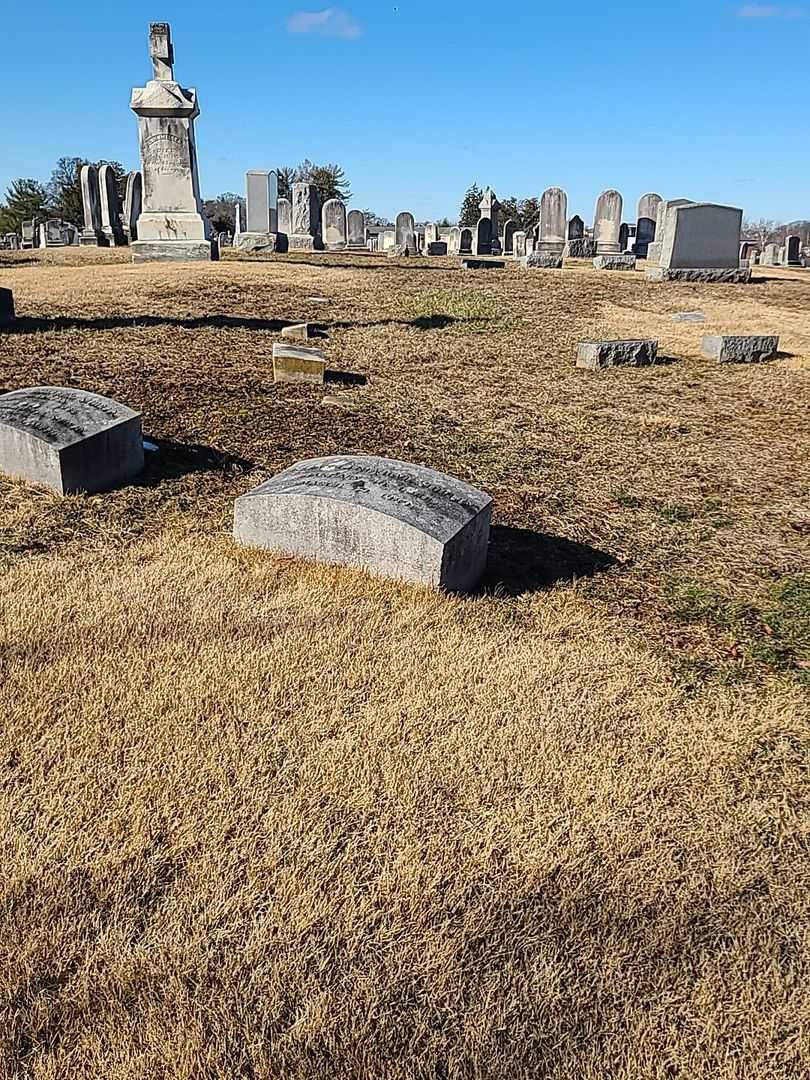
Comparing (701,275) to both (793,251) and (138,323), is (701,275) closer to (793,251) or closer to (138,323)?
(138,323)

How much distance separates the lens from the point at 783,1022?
1743 millimetres

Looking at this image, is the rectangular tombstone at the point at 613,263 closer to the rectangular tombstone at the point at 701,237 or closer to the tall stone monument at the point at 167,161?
the rectangular tombstone at the point at 701,237

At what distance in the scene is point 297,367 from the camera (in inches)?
298

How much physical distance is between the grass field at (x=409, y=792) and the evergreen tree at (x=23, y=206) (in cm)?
4476

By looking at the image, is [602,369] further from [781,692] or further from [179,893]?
[179,893]

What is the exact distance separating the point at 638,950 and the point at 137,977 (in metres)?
1.19

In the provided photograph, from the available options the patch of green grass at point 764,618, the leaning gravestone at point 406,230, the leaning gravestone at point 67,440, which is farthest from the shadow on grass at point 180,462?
the leaning gravestone at point 406,230

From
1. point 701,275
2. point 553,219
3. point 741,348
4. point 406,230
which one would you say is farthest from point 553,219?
point 741,348

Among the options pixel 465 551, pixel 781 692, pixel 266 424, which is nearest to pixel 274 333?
pixel 266 424

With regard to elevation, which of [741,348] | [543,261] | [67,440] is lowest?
[67,440]

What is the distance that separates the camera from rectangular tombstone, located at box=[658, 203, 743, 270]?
17766 mm

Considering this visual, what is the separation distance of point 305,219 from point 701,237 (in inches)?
520

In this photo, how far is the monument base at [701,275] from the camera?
1805 cm

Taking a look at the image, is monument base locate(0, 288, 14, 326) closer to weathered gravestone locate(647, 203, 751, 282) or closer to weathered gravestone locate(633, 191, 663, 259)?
weathered gravestone locate(647, 203, 751, 282)
